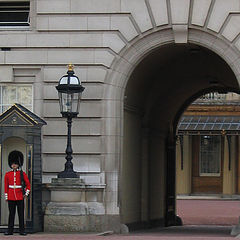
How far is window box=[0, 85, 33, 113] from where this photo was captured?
68.5 ft

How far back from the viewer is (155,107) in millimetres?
25766

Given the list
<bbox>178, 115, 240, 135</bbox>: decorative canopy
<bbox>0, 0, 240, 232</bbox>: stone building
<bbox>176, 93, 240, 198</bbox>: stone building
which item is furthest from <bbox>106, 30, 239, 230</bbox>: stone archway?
<bbox>176, 93, 240, 198</bbox>: stone building

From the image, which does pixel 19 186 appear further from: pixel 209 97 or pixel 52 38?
pixel 209 97

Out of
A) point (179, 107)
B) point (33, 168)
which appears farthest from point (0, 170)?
point (179, 107)

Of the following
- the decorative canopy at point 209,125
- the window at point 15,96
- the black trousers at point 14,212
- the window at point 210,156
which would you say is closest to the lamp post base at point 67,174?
the black trousers at point 14,212

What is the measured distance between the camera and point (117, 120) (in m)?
20.6

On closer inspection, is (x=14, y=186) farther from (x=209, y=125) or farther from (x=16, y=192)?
(x=209, y=125)

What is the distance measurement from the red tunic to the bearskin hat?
30 cm

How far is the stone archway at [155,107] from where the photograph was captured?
20594mm

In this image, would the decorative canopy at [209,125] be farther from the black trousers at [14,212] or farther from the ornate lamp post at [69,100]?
the black trousers at [14,212]

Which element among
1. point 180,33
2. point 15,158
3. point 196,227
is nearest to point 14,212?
point 15,158

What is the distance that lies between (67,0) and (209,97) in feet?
86.1

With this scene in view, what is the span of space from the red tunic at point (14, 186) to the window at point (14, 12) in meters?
3.67

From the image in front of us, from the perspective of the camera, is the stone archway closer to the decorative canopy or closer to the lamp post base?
the lamp post base
